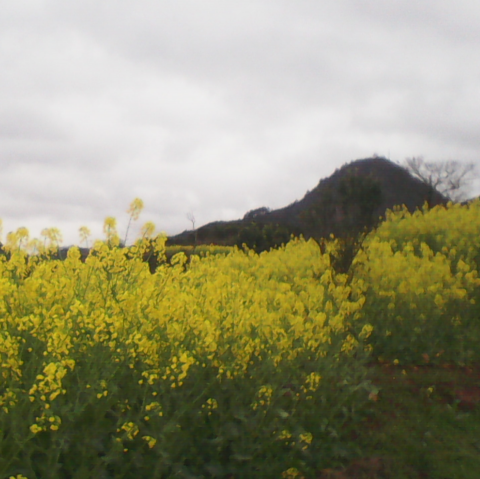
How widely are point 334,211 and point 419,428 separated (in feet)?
11.3

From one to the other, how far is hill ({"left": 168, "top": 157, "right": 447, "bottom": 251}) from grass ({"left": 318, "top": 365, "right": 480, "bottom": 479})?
2039 mm

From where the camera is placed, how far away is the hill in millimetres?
7559

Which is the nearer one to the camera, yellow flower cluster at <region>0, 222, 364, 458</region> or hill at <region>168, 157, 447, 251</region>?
yellow flower cluster at <region>0, 222, 364, 458</region>

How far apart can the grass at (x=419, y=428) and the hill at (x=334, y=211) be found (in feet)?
6.69

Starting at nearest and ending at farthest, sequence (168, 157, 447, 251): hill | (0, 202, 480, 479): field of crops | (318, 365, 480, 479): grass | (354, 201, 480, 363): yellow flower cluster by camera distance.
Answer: (0, 202, 480, 479): field of crops
(318, 365, 480, 479): grass
(354, 201, 480, 363): yellow flower cluster
(168, 157, 447, 251): hill

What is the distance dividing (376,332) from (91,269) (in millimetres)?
3254

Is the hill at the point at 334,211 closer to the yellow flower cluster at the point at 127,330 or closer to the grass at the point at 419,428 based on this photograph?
the yellow flower cluster at the point at 127,330

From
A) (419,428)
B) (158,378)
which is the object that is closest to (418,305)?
(419,428)

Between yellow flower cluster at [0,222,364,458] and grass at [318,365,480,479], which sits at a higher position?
yellow flower cluster at [0,222,364,458]

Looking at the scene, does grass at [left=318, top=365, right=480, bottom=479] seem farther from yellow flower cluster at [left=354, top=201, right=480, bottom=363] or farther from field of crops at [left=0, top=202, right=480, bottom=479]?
yellow flower cluster at [left=354, top=201, right=480, bottom=363]

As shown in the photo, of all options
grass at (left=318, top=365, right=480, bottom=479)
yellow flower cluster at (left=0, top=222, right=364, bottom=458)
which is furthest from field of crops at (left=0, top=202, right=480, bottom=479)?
grass at (left=318, top=365, right=480, bottom=479)

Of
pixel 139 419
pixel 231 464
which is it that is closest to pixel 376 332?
pixel 231 464

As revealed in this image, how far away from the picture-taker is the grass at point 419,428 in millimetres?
4293

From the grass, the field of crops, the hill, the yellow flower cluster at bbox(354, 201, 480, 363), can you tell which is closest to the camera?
the field of crops
